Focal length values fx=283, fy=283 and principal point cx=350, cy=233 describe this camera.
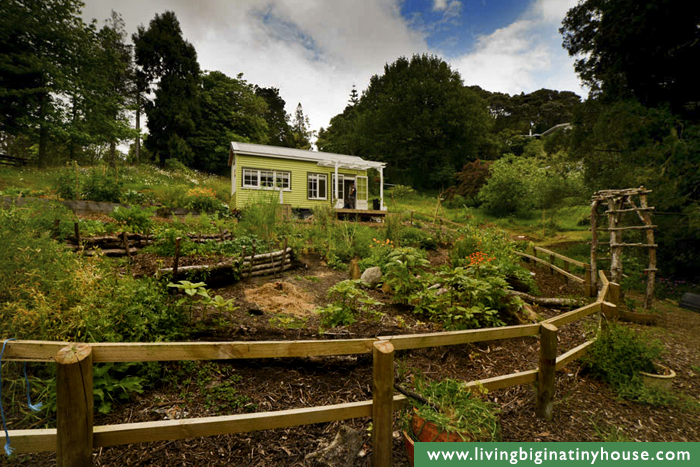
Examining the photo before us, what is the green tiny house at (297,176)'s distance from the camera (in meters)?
15.5

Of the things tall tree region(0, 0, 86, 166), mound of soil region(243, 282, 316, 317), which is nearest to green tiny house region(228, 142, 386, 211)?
tall tree region(0, 0, 86, 166)

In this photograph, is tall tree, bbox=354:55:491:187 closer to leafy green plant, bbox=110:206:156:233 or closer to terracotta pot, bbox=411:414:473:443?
leafy green plant, bbox=110:206:156:233

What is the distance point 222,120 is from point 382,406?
102ft

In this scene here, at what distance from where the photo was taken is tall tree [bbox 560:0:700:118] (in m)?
7.46

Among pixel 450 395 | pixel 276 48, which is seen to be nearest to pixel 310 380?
pixel 450 395

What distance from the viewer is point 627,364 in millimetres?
3160

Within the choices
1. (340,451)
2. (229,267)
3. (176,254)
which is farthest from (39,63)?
(340,451)

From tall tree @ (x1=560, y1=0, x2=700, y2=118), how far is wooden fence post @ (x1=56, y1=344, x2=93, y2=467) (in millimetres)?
12272

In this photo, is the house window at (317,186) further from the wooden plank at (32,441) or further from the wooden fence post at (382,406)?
the wooden plank at (32,441)

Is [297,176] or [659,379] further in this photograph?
[297,176]

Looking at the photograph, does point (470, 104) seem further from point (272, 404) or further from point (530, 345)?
point (272, 404)

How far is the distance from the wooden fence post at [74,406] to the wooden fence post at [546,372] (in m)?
3.22

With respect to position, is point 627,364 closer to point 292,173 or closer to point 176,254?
point 176,254

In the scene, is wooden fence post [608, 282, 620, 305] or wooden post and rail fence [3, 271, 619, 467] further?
wooden fence post [608, 282, 620, 305]
